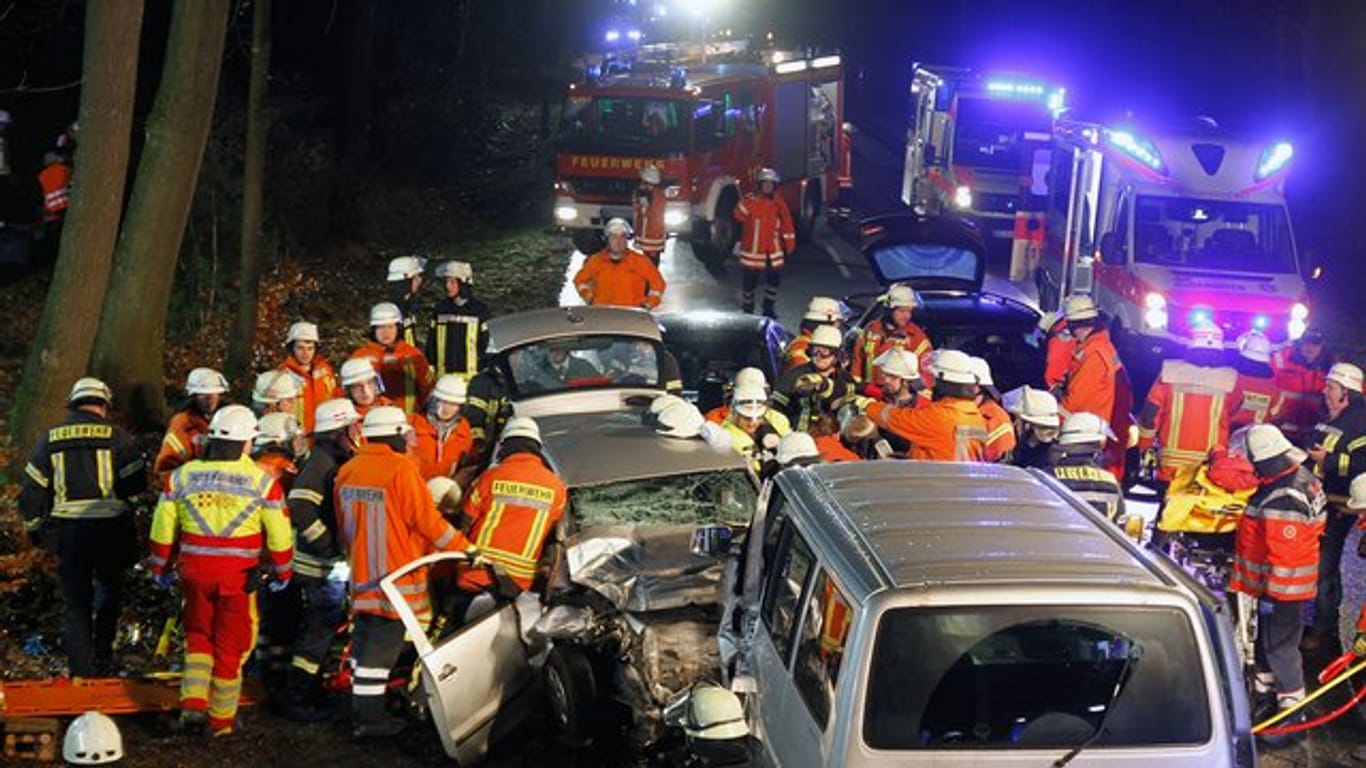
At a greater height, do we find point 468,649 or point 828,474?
point 828,474

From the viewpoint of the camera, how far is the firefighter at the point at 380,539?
730 cm

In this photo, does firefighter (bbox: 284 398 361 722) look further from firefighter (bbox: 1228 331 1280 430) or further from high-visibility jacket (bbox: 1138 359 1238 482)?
firefighter (bbox: 1228 331 1280 430)

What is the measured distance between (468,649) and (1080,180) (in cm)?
1171

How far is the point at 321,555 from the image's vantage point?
776cm

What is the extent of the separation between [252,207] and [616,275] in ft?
11.0

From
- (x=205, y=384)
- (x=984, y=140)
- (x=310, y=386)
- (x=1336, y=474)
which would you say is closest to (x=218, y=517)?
(x=205, y=384)

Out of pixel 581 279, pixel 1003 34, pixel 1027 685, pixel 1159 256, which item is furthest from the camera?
pixel 1003 34

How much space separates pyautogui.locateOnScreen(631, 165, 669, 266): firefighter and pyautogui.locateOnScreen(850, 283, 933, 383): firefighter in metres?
6.51

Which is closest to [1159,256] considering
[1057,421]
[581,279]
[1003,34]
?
[581,279]

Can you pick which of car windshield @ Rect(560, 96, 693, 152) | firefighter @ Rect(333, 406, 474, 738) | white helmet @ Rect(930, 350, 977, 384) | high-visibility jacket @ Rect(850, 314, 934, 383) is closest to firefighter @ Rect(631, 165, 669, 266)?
car windshield @ Rect(560, 96, 693, 152)

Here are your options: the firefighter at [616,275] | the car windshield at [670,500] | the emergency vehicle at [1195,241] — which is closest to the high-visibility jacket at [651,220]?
the firefighter at [616,275]

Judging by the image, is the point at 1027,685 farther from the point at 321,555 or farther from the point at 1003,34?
the point at 1003,34

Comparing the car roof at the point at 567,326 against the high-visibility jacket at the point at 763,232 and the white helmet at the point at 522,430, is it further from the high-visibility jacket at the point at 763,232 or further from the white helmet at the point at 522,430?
the high-visibility jacket at the point at 763,232

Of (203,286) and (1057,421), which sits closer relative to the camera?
(1057,421)
